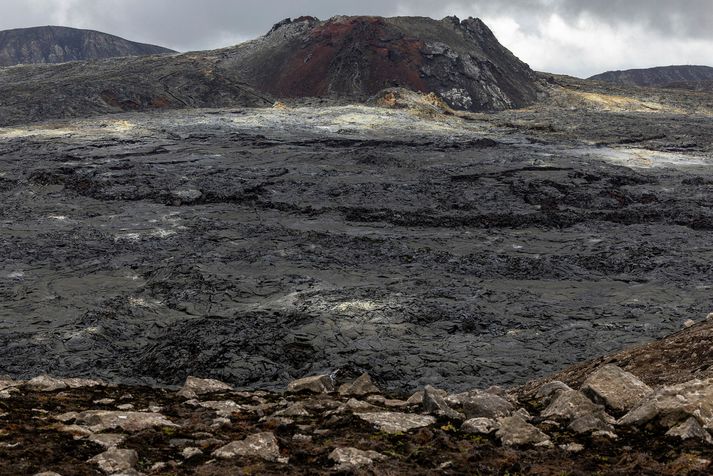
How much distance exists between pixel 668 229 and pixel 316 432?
16.1 metres

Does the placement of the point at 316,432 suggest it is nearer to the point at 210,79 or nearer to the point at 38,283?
the point at 38,283

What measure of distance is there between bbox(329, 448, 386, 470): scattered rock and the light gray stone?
2184 mm

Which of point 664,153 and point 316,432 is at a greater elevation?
point 664,153

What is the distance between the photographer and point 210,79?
4856 cm

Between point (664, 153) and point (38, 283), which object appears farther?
point (664, 153)

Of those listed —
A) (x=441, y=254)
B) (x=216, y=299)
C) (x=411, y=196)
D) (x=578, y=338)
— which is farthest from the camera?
(x=411, y=196)

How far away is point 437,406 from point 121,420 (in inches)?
107

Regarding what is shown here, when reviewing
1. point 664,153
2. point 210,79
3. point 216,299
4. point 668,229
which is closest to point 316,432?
point 216,299

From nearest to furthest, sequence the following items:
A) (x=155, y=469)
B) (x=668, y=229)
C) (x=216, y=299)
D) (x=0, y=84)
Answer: (x=155, y=469)
(x=216, y=299)
(x=668, y=229)
(x=0, y=84)

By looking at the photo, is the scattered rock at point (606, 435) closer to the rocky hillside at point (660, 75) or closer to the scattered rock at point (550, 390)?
the scattered rock at point (550, 390)

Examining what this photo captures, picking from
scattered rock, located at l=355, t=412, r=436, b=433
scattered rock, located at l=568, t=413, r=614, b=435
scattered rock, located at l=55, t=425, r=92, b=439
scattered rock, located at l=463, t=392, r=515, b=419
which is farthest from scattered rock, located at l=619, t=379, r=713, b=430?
scattered rock, located at l=55, t=425, r=92, b=439

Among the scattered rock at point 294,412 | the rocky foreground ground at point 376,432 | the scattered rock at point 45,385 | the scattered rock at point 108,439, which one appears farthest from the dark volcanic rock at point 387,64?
the scattered rock at point 108,439

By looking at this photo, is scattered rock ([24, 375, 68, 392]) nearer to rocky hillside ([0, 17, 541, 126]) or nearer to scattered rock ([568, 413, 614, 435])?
scattered rock ([568, 413, 614, 435])

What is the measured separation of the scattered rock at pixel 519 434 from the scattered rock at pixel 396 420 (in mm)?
643
